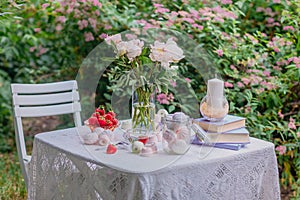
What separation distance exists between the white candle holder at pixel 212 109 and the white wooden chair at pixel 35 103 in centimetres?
99

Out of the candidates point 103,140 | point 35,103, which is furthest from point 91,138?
point 35,103

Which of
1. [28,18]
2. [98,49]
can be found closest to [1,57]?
[28,18]

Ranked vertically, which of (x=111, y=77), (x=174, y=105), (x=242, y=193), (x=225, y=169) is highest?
(x=111, y=77)

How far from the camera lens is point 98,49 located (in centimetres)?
246

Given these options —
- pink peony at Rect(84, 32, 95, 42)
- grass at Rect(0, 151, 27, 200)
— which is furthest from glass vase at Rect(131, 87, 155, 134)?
pink peony at Rect(84, 32, 95, 42)

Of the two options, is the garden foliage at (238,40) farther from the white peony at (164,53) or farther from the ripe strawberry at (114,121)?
the white peony at (164,53)

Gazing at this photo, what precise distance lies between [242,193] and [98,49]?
99cm

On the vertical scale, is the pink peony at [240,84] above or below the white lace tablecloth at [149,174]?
above

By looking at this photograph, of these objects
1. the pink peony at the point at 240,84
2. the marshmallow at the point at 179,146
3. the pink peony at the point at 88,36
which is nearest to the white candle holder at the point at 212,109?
the marshmallow at the point at 179,146

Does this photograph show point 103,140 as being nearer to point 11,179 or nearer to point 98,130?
point 98,130

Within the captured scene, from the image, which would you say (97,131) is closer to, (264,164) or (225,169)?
(225,169)

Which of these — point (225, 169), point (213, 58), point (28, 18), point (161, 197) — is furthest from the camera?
point (28, 18)

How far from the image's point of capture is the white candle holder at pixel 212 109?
7.29ft

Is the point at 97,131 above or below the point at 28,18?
below
